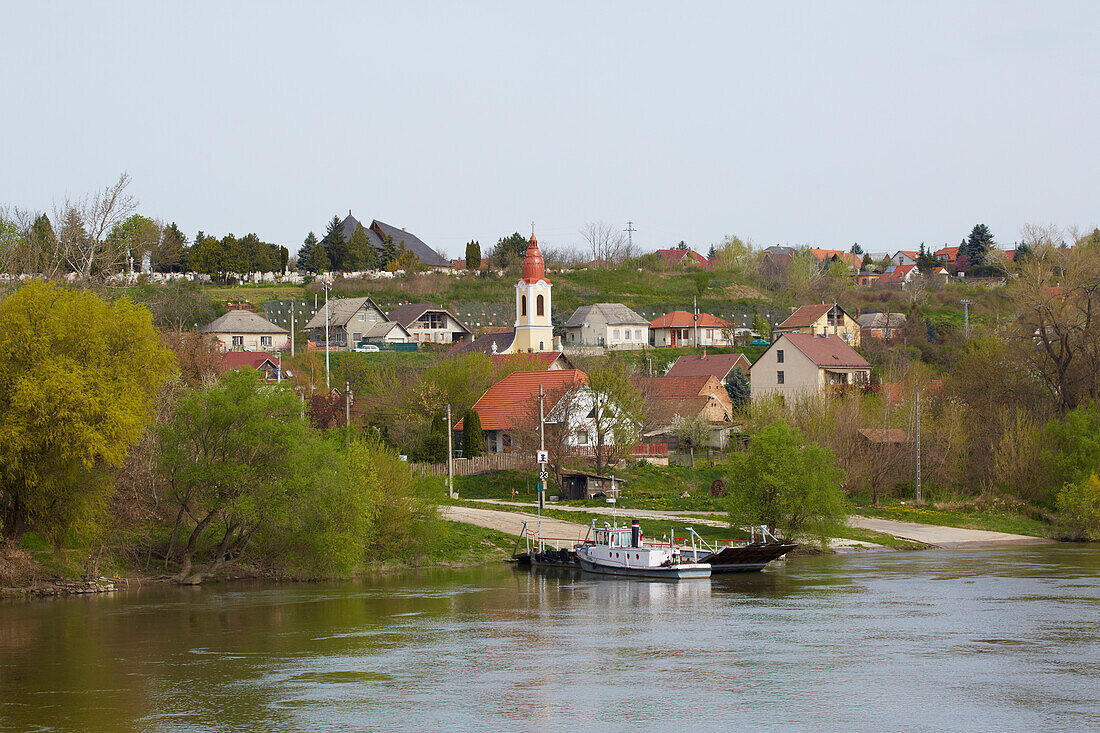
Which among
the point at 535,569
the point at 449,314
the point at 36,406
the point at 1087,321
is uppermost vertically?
the point at 449,314

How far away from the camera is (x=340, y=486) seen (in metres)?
38.9

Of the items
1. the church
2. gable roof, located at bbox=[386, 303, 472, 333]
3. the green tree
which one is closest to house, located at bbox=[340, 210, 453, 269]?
gable roof, located at bbox=[386, 303, 472, 333]

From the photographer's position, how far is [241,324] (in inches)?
3969

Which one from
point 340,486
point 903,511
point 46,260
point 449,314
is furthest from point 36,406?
point 449,314

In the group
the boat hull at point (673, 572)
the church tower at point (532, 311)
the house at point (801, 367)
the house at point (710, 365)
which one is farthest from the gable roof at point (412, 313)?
→ the boat hull at point (673, 572)

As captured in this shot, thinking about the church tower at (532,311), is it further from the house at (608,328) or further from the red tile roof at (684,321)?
the red tile roof at (684,321)

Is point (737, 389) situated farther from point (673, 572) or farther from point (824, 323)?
point (673, 572)

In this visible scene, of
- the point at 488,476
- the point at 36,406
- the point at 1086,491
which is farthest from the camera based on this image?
the point at 488,476

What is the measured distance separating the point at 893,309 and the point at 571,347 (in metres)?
44.0

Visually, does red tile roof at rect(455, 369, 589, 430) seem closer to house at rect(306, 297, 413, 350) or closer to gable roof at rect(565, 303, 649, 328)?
house at rect(306, 297, 413, 350)

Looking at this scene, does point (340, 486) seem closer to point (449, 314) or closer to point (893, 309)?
point (449, 314)

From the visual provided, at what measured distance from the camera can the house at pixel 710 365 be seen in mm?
91312

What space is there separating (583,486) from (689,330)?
203ft

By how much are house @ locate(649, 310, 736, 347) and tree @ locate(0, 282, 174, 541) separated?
83266 millimetres
